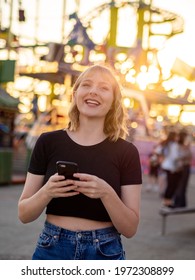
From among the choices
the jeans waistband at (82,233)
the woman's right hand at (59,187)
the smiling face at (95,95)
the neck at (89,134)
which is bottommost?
the jeans waistband at (82,233)

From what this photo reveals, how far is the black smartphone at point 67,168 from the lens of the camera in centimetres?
207

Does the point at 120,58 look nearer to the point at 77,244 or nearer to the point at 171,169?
the point at 171,169

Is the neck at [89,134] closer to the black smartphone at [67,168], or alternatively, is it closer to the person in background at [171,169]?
the black smartphone at [67,168]

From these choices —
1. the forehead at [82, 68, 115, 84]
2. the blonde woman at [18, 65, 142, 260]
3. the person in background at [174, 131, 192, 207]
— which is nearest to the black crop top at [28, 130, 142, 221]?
the blonde woman at [18, 65, 142, 260]

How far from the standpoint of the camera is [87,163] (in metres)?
2.24

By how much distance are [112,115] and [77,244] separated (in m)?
0.61

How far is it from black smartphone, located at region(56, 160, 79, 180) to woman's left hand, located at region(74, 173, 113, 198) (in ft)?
0.07

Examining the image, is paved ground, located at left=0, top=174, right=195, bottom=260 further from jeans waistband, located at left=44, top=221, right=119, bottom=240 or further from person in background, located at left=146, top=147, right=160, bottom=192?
person in background, located at left=146, top=147, right=160, bottom=192

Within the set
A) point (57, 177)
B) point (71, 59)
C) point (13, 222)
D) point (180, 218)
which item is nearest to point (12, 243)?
point (13, 222)

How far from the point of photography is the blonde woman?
2.21 meters

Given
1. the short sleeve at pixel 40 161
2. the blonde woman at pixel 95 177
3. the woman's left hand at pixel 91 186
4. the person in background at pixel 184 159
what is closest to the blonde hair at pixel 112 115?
the blonde woman at pixel 95 177

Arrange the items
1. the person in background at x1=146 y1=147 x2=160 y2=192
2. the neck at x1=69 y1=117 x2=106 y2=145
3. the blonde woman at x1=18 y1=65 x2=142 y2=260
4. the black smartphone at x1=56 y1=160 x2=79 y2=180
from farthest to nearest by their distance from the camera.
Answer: the person in background at x1=146 y1=147 x2=160 y2=192 < the neck at x1=69 y1=117 x2=106 y2=145 < the blonde woman at x1=18 y1=65 x2=142 y2=260 < the black smartphone at x1=56 y1=160 x2=79 y2=180

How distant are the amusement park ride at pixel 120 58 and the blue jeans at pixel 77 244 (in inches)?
182

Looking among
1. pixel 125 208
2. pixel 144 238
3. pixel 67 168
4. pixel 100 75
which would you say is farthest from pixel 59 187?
pixel 144 238
